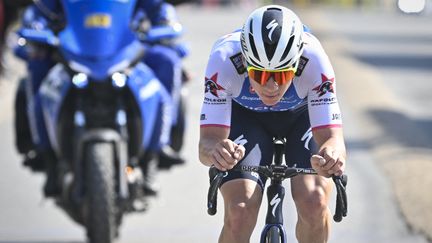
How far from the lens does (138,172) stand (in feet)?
27.0

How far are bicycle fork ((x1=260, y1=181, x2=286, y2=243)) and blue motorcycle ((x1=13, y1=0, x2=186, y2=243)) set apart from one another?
2.12 metres

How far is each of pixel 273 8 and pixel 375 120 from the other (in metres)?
9.61

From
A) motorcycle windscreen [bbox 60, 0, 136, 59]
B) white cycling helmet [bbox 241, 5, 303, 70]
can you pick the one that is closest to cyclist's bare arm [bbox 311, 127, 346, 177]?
white cycling helmet [bbox 241, 5, 303, 70]

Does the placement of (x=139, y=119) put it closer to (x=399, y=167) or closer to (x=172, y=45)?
(x=172, y=45)

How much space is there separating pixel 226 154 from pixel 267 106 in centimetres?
80

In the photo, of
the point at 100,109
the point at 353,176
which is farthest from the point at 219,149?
the point at 353,176

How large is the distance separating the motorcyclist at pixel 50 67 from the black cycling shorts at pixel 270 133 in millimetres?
2579

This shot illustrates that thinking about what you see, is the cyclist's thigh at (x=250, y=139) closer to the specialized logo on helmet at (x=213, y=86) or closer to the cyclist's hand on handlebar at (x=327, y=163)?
the specialized logo on helmet at (x=213, y=86)

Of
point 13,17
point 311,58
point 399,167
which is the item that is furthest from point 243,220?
point 13,17

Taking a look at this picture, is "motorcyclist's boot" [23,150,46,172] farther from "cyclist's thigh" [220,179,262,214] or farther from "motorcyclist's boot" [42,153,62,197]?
"cyclist's thigh" [220,179,262,214]

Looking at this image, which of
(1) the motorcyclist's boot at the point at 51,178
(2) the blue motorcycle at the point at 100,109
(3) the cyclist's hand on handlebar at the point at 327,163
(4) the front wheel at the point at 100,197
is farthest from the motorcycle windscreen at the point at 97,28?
(3) the cyclist's hand on handlebar at the point at 327,163

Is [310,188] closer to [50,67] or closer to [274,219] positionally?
[274,219]

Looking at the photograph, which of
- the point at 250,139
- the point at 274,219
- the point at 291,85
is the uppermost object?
the point at 291,85

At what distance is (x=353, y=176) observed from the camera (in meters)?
11.3
